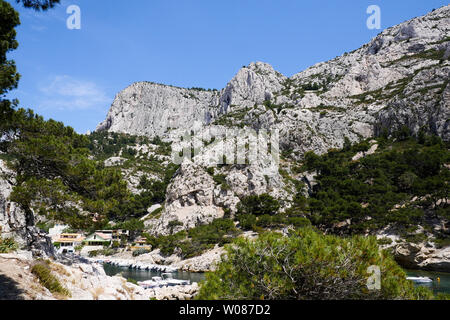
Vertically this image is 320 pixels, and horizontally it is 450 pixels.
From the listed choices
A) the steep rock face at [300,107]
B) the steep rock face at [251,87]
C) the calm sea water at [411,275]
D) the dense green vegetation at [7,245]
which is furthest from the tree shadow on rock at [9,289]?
the steep rock face at [251,87]

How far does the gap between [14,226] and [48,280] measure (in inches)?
338

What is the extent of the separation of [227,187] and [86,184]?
47465mm

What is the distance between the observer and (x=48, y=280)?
35.3 ft

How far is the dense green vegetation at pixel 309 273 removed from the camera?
24.5 feet

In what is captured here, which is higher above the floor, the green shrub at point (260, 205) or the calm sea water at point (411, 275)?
the green shrub at point (260, 205)

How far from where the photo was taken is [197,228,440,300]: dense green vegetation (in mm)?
7480

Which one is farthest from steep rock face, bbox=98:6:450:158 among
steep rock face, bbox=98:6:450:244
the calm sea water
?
the calm sea water

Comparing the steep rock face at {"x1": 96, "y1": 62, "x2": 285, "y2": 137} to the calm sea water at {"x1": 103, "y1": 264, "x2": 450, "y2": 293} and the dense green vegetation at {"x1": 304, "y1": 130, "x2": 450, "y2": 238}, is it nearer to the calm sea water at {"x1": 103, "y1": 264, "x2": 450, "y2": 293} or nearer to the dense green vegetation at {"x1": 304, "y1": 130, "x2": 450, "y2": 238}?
the dense green vegetation at {"x1": 304, "y1": 130, "x2": 450, "y2": 238}

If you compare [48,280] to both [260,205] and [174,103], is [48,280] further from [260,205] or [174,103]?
[174,103]

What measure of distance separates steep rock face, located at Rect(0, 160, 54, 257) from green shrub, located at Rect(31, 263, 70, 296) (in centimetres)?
531

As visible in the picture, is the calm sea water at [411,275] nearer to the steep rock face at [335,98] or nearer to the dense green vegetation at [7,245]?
the dense green vegetation at [7,245]

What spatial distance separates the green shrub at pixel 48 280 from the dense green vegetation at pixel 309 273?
630 cm

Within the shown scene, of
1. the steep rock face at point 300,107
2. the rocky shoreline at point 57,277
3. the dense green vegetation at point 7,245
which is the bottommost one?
the rocky shoreline at point 57,277

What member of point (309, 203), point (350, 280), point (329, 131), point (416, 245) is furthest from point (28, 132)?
point (329, 131)
